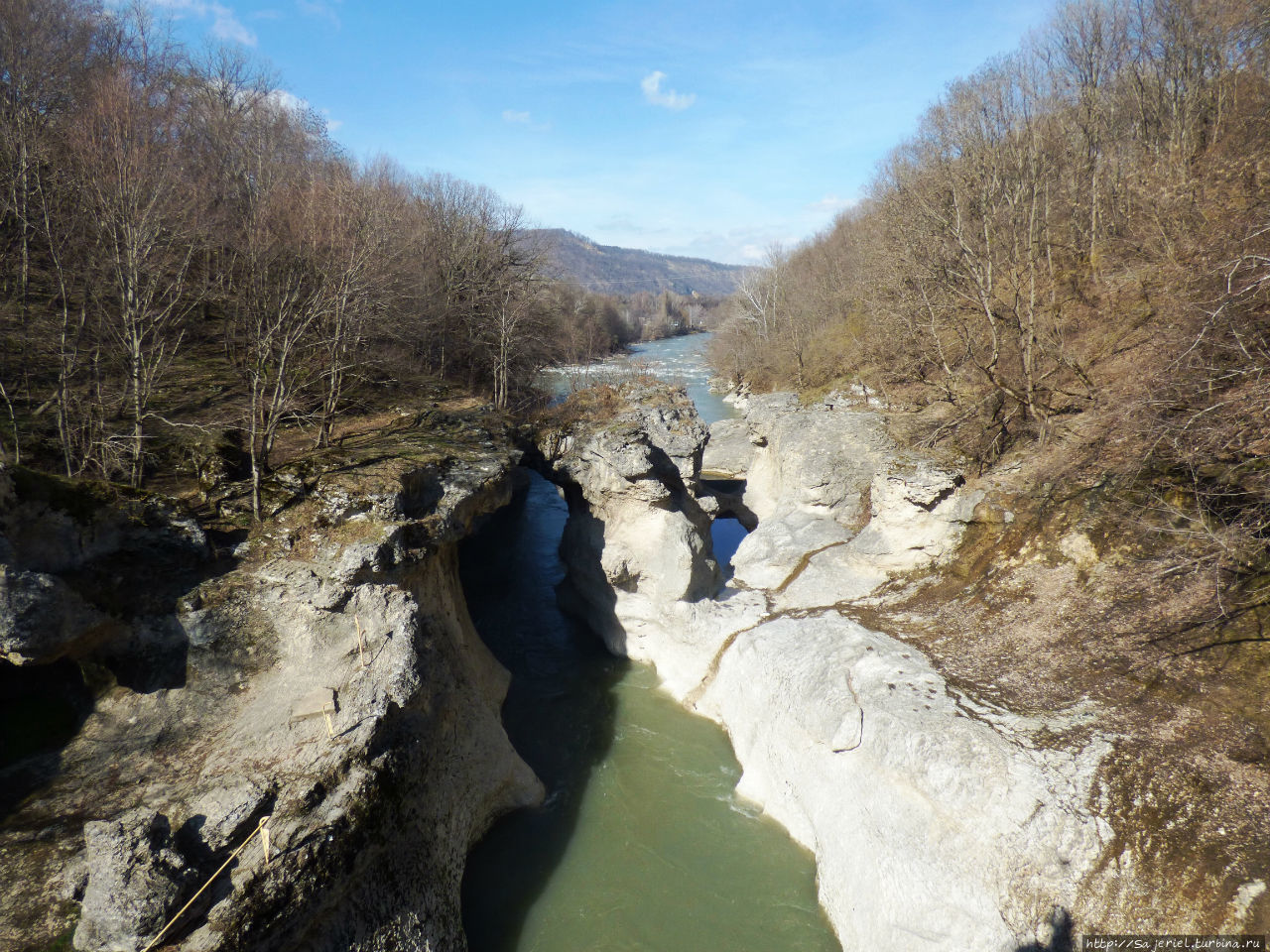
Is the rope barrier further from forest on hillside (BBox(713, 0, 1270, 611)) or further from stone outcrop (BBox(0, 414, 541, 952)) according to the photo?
forest on hillside (BBox(713, 0, 1270, 611))

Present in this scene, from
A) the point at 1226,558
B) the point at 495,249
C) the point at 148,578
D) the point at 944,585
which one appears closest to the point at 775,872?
the point at 944,585

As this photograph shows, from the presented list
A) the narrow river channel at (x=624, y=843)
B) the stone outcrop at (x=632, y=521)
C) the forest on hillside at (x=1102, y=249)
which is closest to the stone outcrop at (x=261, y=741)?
the narrow river channel at (x=624, y=843)

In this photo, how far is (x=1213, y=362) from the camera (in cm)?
1020

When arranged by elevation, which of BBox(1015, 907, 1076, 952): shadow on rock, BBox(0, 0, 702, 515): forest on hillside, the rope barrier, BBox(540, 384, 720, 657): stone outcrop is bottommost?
BBox(1015, 907, 1076, 952): shadow on rock

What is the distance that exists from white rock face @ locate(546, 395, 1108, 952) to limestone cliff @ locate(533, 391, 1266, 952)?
0.03 m

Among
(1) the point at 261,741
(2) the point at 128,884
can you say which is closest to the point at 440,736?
(1) the point at 261,741

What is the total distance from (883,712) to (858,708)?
47 cm

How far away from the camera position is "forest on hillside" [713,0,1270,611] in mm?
10945

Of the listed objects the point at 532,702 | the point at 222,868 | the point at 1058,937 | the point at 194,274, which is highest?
the point at 194,274

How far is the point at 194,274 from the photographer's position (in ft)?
54.0

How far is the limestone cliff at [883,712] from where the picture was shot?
24.2 ft

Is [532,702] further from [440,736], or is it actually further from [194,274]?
[194,274]

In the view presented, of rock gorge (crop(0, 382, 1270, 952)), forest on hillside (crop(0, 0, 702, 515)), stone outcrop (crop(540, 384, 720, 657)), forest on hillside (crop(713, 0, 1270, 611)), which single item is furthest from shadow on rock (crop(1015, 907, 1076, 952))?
forest on hillside (crop(0, 0, 702, 515))

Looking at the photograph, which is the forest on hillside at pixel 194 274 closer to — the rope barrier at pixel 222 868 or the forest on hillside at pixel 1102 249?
the rope barrier at pixel 222 868
